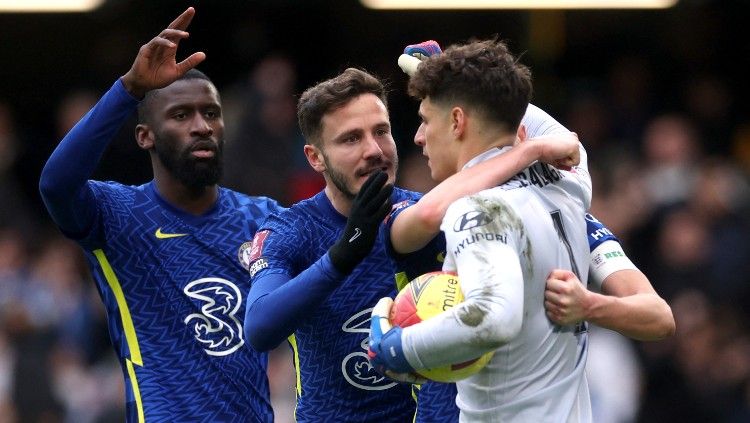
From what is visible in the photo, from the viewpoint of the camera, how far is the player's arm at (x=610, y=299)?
178 inches

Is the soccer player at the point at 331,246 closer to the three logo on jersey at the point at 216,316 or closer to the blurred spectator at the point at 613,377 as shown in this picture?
the three logo on jersey at the point at 216,316

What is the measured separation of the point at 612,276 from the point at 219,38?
10.5 m

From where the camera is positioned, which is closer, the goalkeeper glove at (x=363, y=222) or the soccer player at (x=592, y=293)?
the soccer player at (x=592, y=293)

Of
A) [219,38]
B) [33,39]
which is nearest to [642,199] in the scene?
[219,38]

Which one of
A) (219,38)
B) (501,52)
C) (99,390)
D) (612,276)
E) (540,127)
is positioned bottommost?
(99,390)

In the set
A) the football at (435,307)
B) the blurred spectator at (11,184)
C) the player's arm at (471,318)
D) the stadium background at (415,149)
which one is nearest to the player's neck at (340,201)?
the football at (435,307)

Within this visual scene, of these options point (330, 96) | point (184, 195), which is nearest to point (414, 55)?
point (330, 96)

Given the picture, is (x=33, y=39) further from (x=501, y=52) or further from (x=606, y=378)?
(x=501, y=52)

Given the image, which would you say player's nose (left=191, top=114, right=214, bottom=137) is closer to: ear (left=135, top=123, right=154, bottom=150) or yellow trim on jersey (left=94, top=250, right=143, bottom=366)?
ear (left=135, top=123, right=154, bottom=150)

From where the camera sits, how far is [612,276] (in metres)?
5.02

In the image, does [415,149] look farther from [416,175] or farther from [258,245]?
[258,245]

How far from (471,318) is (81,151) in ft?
6.78

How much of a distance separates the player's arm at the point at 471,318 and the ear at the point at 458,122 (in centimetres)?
39

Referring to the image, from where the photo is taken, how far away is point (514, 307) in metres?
4.30
